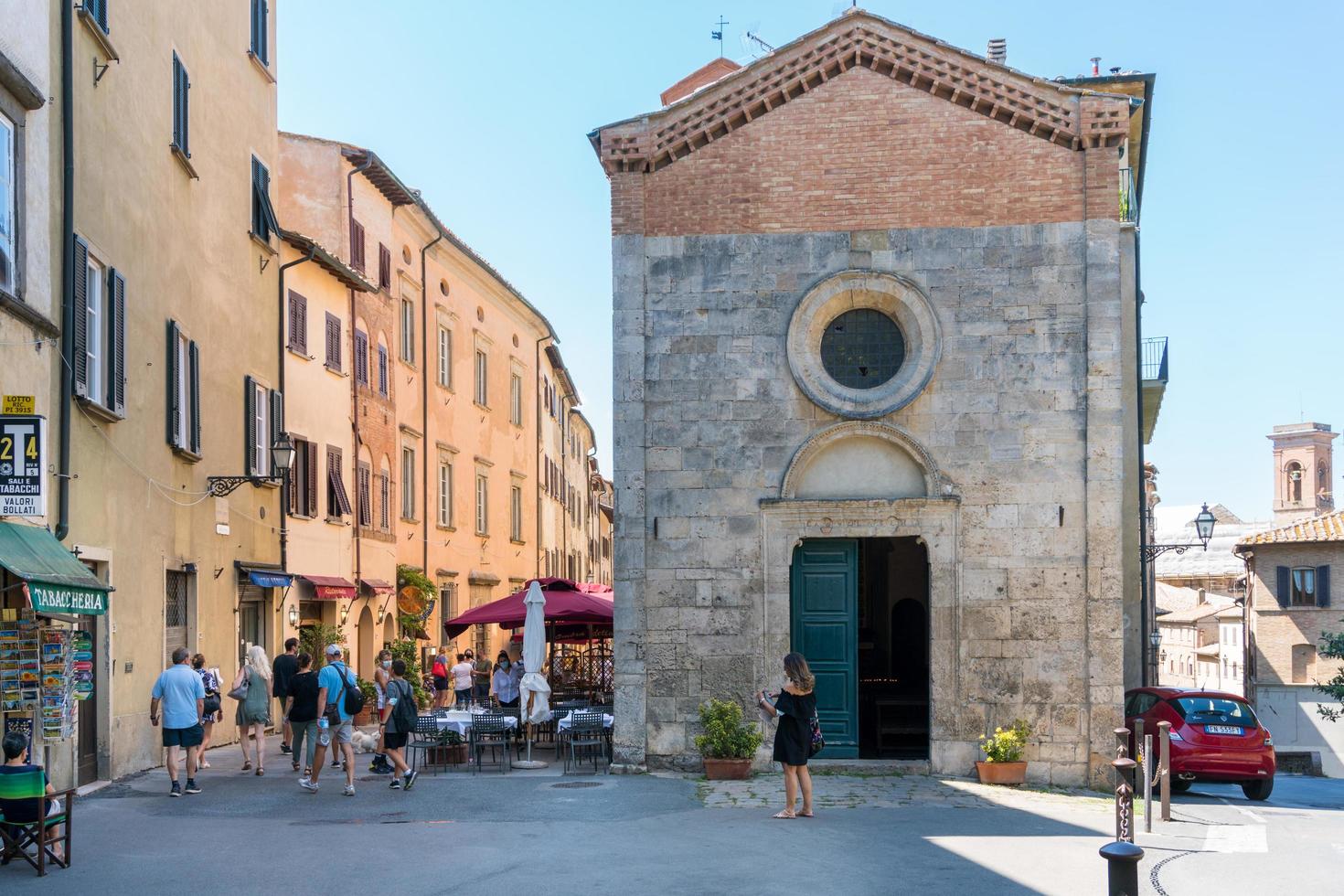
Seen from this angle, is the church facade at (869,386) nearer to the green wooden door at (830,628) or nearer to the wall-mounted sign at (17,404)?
the green wooden door at (830,628)

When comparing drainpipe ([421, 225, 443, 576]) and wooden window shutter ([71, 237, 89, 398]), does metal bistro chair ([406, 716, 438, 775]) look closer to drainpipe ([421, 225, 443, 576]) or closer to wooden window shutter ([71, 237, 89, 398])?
wooden window shutter ([71, 237, 89, 398])

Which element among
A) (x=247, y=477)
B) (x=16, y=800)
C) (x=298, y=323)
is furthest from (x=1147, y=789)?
(x=298, y=323)

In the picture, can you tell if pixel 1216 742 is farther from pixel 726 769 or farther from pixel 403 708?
pixel 403 708

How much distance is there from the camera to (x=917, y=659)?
2542 centimetres

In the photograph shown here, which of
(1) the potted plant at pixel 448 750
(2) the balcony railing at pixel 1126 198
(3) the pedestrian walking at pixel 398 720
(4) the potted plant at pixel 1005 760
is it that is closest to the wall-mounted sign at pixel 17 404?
(3) the pedestrian walking at pixel 398 720

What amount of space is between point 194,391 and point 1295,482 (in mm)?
96611

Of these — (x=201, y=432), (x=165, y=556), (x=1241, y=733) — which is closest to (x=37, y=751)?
(x=165, y=556)

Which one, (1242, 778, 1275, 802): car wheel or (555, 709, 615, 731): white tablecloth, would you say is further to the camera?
(1242, 778, 1275, 802): car wheel

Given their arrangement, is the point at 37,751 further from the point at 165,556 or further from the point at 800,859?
the point at 800,859

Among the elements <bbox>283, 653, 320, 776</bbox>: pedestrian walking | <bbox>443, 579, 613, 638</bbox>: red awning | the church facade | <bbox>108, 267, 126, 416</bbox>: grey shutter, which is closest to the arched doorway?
<bbox>443, 579, 613, 638</bbox>: red awning

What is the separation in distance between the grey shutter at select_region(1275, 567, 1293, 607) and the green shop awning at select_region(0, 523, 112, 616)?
48.2 m

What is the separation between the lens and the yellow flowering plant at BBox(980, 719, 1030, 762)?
16.5m

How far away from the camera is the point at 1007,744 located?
1648 cm

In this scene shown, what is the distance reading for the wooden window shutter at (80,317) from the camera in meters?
15.2
